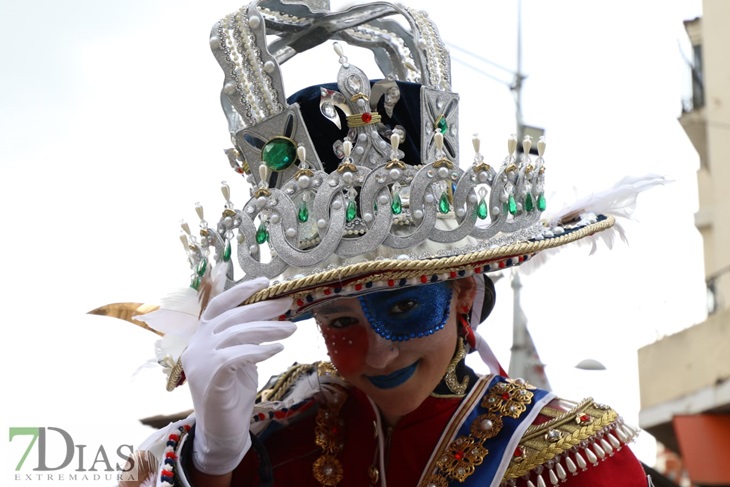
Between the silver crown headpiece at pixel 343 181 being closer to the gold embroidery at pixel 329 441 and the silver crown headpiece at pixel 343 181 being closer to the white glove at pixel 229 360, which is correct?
the white glove at pixel 229 360

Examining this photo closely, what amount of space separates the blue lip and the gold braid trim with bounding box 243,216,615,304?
0.39m

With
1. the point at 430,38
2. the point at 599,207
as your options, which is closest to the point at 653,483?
the point at 599,207

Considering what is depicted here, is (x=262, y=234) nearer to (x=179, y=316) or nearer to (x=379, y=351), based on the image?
(x=179, y=316)

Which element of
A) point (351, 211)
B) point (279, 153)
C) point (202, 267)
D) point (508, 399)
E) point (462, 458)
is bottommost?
point (462, 458)

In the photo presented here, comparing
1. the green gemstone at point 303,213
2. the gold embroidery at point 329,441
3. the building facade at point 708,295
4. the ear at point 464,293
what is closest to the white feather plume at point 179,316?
the green gemstone at point 303,213

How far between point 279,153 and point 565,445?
115 centimetres

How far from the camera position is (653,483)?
146 inches

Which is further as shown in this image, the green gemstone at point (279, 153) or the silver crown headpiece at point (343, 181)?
the green gemstone at point (279, 153)

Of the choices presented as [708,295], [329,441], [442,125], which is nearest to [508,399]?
[329,441]

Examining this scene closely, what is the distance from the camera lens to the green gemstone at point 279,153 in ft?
11.1

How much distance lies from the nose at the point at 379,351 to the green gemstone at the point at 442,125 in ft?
2.06

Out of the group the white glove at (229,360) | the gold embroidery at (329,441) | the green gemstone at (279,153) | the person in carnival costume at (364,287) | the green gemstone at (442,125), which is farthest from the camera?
the gold embroidery at (329,441)

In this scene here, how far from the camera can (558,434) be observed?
341 cm

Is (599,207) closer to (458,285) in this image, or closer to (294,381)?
(458,285)
